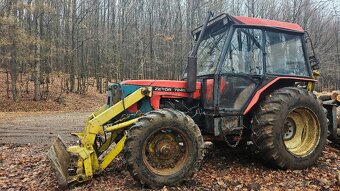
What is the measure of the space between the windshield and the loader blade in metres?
2.73

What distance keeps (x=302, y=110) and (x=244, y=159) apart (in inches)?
53.7

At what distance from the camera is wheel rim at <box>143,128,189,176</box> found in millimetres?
4586

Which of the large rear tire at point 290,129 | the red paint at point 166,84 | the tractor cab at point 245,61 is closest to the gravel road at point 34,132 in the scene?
the red paint at point 166,84

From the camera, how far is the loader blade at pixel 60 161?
4.31 metres

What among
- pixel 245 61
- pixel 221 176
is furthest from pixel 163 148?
pixel 245 61

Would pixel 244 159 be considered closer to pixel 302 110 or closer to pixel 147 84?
pixel 302 110

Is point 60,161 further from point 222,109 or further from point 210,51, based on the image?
point 210,51

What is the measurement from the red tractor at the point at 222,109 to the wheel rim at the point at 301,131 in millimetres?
17

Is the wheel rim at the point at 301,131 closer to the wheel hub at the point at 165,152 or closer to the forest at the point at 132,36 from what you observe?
the wheel hub at the point at 165,152

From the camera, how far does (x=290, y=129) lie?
5625mm

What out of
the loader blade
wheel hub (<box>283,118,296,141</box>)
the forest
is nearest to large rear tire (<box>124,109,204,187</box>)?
the loader blade

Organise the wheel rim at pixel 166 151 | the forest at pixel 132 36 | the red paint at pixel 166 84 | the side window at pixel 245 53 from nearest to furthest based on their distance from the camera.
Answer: the wheel rim at pixel 166 151 → the red paint at pixel 166 84 → the side window at pixel 245 53 → the forest at pixel 132 36

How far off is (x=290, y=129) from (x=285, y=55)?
1329mm

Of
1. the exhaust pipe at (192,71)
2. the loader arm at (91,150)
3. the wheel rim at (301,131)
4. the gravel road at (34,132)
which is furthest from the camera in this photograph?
the gravel road at (34,132)
